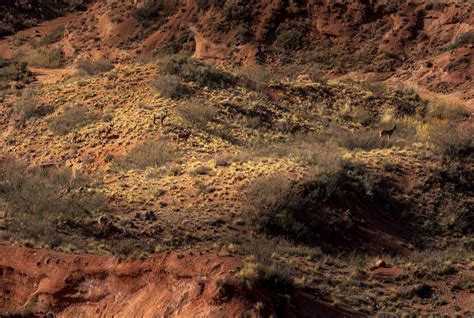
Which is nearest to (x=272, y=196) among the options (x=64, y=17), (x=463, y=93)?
(x=463, y=93)

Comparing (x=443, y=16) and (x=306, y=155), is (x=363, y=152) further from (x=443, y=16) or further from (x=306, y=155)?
(x=443, y=16)

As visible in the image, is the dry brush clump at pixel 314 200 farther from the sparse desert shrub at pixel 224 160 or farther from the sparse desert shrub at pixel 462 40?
the sparse desert shrub at pixel 462 40

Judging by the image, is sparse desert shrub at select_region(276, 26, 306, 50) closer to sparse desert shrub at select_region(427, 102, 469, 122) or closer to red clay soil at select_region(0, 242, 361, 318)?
sparse desert shrub at select_region(427, 102, 469, 122)

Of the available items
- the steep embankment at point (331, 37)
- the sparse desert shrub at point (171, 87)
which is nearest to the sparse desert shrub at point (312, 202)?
the sparse desert shrub at point (171, 87)

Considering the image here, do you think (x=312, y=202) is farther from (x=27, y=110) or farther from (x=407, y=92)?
(x=27, y=110)

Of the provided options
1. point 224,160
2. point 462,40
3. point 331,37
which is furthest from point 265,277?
point 331,37

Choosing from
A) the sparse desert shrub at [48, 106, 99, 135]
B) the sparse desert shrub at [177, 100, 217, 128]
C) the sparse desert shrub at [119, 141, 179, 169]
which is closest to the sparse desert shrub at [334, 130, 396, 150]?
the sparse desert shrub at [177, 100, 217, 128]
